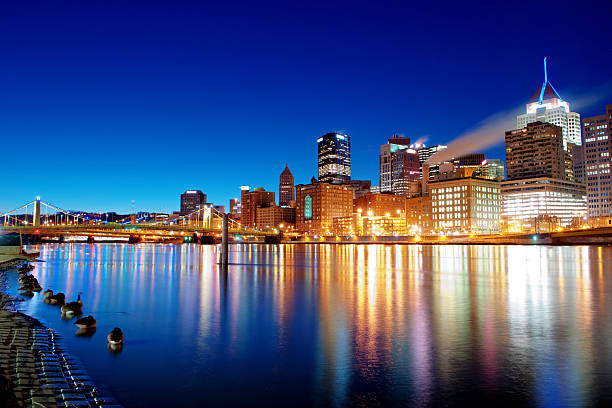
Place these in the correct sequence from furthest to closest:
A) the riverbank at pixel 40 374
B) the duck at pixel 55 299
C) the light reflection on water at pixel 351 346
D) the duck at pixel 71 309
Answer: the duck at pixel 55 299 < the duck at pixel 71 309 < the light reflection on water at pixel 351 346 < the riverbank at pixel 40 374

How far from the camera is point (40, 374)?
1331 cm

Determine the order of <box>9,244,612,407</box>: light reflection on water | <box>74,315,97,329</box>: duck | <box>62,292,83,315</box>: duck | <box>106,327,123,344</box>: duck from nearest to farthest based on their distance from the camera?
<box>9,244,612,407</box>: light reflection on water, <box>106,327,123,344</box>: duck, <box>74,315,97,329</box>: duck, <box>62,292,83,315</box>: duck

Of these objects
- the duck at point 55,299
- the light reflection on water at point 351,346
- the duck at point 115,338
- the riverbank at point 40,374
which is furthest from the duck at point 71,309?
the duck at point 115,338

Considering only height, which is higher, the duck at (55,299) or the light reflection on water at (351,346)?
the duck at (55,299)

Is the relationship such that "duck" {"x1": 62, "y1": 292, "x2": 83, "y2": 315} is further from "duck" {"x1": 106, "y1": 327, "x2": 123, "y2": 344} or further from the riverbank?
"duck" {"x1": 106, "y1": 327, "x2": 123, "y2": 344}

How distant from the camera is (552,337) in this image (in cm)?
1889

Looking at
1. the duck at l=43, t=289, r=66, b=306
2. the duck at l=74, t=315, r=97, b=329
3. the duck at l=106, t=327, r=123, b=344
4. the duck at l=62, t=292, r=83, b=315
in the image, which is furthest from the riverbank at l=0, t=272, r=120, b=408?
the duck at l=43, t=289, r=66, b=306

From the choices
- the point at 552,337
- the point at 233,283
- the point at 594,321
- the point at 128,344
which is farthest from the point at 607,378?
the point at 233,283

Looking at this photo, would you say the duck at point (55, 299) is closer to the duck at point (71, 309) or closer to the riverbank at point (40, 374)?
the duck at point (71, 309)

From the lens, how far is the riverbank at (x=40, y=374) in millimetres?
10969

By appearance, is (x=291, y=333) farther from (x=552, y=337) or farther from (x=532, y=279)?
(x=532, y=279)

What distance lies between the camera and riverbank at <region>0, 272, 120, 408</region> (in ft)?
36.0

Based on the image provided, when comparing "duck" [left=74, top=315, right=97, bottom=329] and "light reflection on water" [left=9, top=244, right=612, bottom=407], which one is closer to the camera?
"light reflection on water" [left=9, top=244, right=612, bottom=407]

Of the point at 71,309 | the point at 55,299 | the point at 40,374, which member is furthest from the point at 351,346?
the point at 55,299
